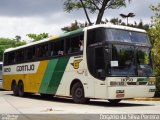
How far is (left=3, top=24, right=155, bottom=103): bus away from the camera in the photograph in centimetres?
1702

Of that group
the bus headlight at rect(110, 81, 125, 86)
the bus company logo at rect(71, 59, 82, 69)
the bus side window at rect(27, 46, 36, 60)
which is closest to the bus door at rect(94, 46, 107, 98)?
the bus headlight at rect(110, 81, 125, 86)

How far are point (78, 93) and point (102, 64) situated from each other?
243 centimetres

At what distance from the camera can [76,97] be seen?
19.1 m

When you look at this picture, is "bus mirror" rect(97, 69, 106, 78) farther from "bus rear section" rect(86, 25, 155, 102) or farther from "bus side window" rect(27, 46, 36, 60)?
"bus side window" rect(27, 46, 36, 60)

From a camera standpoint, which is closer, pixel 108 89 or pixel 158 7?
pixel 108 89

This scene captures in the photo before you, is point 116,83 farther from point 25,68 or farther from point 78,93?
point 25,68

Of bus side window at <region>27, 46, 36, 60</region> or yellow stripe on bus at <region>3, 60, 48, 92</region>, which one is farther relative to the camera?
bus side window at <region>27, 46, 36, 60</region>

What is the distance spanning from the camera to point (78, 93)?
747 inches

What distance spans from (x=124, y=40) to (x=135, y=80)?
172 cm

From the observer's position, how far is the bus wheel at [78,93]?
1869 cm

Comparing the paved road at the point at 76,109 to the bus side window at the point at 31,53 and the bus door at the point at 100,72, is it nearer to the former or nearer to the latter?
the bus door at the point at 100,72

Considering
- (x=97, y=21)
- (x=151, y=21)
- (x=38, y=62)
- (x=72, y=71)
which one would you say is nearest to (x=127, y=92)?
(x=72, y=71)

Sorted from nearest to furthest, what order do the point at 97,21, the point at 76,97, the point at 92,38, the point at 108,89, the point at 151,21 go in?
the point at 108,89 → the point at 92,38 → the point at 76,97 → the point at 151,21 → the point at 97,21

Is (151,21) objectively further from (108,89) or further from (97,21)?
(108,89)
